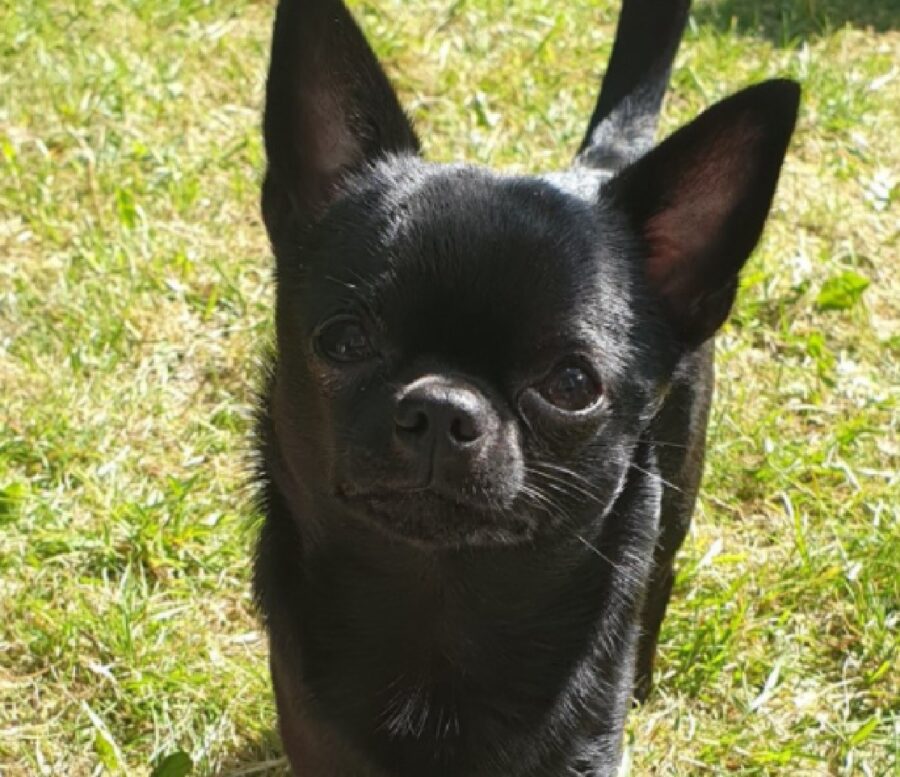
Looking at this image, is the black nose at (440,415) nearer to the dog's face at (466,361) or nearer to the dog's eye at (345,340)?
the dog's face at (466,361)

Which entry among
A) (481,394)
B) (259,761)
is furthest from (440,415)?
(259,761)

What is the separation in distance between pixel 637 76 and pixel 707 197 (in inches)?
42.2

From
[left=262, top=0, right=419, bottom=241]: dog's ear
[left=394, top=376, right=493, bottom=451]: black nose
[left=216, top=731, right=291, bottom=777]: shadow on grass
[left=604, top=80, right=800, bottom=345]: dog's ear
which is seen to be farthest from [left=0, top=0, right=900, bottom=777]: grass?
[left=604, top=80, right=800, bottom=345]: dog's ear

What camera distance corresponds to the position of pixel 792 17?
738cm

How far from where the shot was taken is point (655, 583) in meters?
3.83

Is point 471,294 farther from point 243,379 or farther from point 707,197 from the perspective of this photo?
point 243,379

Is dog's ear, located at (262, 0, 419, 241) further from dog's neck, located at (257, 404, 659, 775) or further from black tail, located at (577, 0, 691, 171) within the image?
black tail, located at (577, 0, 691, 171)

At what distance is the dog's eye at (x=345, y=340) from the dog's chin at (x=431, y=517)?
0.85 feet

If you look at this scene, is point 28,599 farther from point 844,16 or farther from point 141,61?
point 844,16

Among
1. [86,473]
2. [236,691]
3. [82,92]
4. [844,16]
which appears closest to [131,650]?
[236,691]

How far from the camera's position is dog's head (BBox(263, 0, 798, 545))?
2.72 meters

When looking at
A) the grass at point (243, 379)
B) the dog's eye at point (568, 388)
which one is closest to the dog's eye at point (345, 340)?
the dog's eye at point (568, 388)

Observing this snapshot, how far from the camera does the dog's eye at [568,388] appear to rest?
2.79 m

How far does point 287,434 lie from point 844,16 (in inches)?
212
